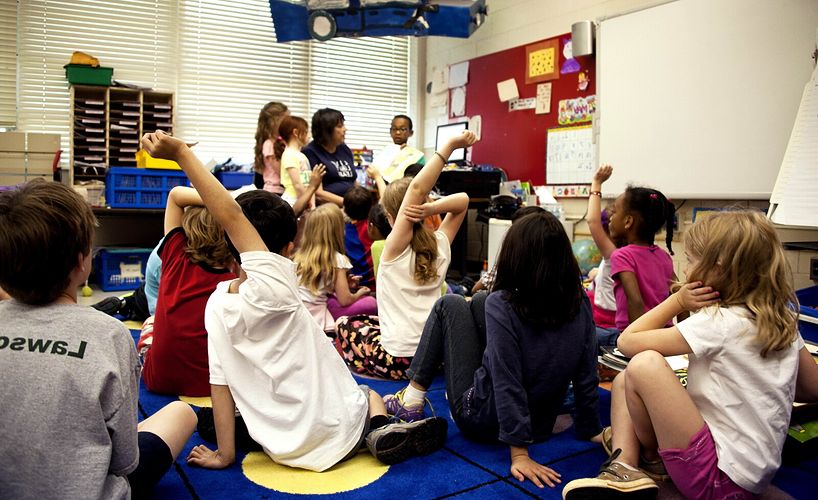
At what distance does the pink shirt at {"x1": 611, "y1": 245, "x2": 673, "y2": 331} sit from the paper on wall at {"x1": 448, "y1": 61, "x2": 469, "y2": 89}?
3870 mm

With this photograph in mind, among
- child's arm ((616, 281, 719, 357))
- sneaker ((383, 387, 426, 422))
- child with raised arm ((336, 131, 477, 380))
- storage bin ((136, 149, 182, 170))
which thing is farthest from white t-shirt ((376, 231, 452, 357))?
storage bin ((136, 149, 182, 170))

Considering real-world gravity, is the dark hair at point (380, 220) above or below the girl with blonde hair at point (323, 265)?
above

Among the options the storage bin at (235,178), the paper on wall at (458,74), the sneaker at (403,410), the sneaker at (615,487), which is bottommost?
the sneaker at (403,410)

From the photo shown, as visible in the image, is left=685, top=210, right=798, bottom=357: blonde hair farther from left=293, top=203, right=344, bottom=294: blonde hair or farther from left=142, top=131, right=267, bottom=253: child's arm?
left=293, top=203, right=344, bottom=294: blonde hair

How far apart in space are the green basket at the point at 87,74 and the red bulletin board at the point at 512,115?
3068mm

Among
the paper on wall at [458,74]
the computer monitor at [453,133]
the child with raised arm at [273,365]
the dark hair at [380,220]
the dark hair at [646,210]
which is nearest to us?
the child with raised arm at [273,365]

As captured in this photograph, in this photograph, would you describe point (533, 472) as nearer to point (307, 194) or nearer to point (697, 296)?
point (697, 296)

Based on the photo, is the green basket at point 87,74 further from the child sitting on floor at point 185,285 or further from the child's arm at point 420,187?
the child's arm at point 420,187

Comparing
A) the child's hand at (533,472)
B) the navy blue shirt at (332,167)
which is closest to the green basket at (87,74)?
the navy blue shirt at (332,167)

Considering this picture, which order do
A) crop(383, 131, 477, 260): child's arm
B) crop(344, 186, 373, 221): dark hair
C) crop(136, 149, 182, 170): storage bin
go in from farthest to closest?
crop(136, 149, 182, 170): storage bin → crop(344, 186, 373, 221): dark hair → crop(383, 131, 477, 260): child's arm

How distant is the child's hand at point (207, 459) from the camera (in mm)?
1457

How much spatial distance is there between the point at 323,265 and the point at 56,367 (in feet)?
5.66

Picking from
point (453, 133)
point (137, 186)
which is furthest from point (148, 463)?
point (453, 133)

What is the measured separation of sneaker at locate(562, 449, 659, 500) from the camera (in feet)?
4.00
